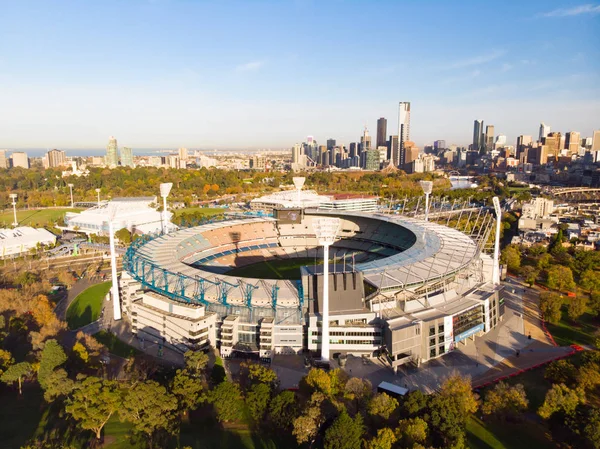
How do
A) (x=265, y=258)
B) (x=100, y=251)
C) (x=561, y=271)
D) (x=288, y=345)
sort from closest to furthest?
(x=288, y=345) → (x=561, y=271) → (x=265, y=258) → (x=100, y=251)

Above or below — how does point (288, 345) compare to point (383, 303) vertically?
below

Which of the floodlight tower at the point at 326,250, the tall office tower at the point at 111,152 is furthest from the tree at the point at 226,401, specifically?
the tall office tower at the point at 111,152

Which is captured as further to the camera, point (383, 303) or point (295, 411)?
point (383, 303)

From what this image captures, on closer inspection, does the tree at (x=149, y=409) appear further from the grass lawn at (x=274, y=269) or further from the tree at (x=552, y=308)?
the tree at (x=552, y=308)

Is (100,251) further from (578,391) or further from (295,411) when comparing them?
(578,391)

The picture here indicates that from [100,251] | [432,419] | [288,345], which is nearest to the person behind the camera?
[432,419]

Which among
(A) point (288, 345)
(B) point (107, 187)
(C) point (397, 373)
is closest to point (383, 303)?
(C) point (397, 373)
